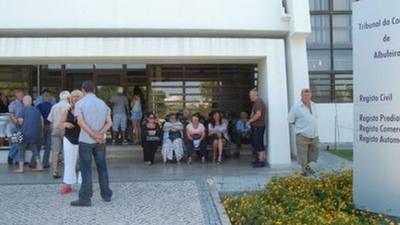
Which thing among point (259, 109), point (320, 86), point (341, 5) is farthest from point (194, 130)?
point (341, 5)

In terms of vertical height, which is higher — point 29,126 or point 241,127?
point 29,126

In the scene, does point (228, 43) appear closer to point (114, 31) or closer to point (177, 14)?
point (177, 14)

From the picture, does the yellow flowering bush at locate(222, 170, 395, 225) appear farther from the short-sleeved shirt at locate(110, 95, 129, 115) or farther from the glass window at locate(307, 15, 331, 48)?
the short-sleeved shirt at locate(110, 95, 129, 115)

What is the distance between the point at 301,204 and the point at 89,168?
312 cm

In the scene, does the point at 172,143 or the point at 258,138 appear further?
the point at 172,143

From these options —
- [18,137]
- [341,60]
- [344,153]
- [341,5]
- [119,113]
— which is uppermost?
[341,5]

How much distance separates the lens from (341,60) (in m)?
17.4

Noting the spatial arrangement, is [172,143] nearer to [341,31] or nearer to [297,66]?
[297,66]

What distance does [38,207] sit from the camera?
28.0 ft

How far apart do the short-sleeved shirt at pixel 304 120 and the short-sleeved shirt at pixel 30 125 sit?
5370mm

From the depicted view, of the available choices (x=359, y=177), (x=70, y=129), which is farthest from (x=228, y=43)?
(x=359, y=177)

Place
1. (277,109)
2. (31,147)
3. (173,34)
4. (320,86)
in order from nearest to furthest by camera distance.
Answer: (31,147), (277,109), (173,34), (320,86)

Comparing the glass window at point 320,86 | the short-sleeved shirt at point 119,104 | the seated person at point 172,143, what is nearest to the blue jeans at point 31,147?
the seated person at point 172,143

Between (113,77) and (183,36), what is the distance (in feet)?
16.7
